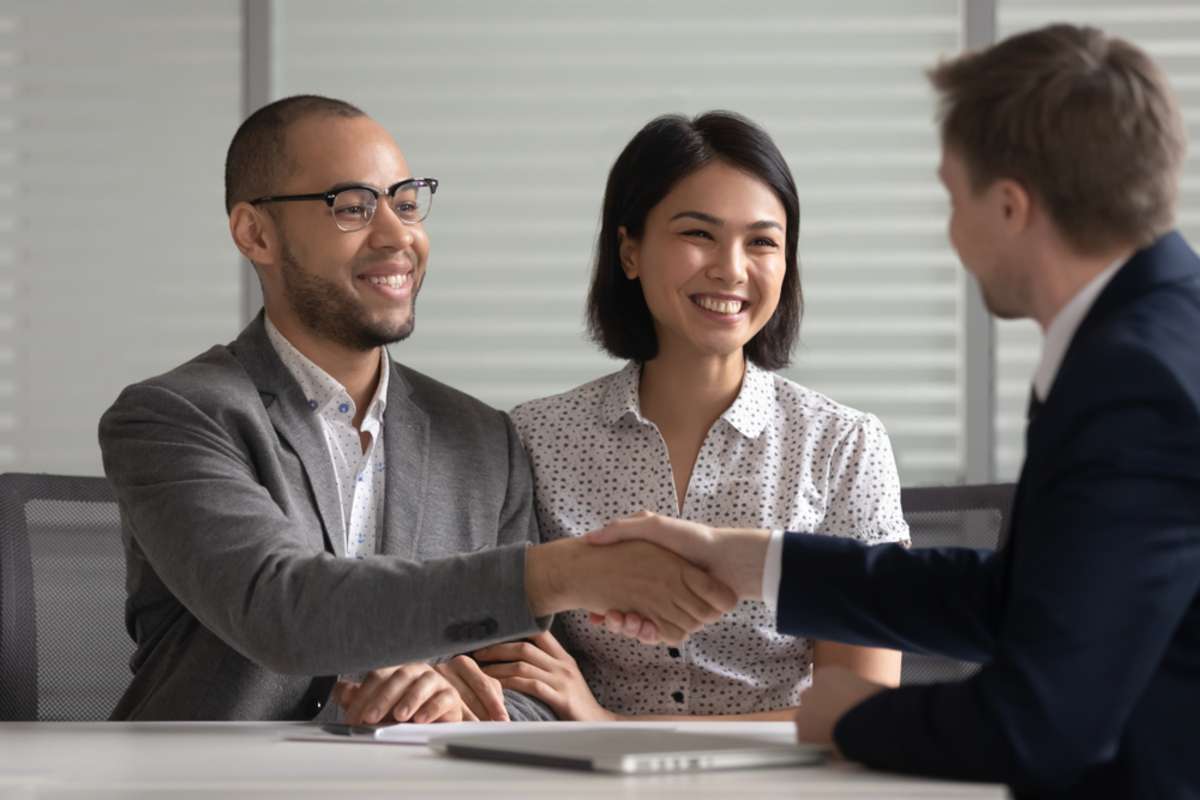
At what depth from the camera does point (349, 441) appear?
7.75ft

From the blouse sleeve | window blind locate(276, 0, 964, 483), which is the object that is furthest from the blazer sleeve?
window blind locate(276, 0, 964, 483)

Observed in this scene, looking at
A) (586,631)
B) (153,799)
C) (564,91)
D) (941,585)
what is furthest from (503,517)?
(564,91)

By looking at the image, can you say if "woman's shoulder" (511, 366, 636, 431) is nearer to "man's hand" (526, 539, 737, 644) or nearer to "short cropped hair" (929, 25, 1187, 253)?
"man's hand" (526, 539, 737, 644)

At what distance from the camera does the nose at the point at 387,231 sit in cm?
240

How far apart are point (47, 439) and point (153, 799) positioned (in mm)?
2875

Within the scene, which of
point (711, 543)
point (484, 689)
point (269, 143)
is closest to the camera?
point (711, 543)

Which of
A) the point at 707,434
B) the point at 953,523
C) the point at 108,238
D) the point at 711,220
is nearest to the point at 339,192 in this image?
the point at 711,220

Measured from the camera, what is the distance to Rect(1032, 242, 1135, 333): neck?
139 cm

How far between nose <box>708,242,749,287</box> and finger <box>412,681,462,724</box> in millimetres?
884

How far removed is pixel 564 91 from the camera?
389 cm

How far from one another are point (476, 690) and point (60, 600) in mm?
Answer: 695

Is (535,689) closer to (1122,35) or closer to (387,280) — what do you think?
(387,280)

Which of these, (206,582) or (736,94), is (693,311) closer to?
(206,582)

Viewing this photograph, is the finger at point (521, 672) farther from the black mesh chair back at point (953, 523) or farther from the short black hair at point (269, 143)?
the short black hair at point (269, 143)
